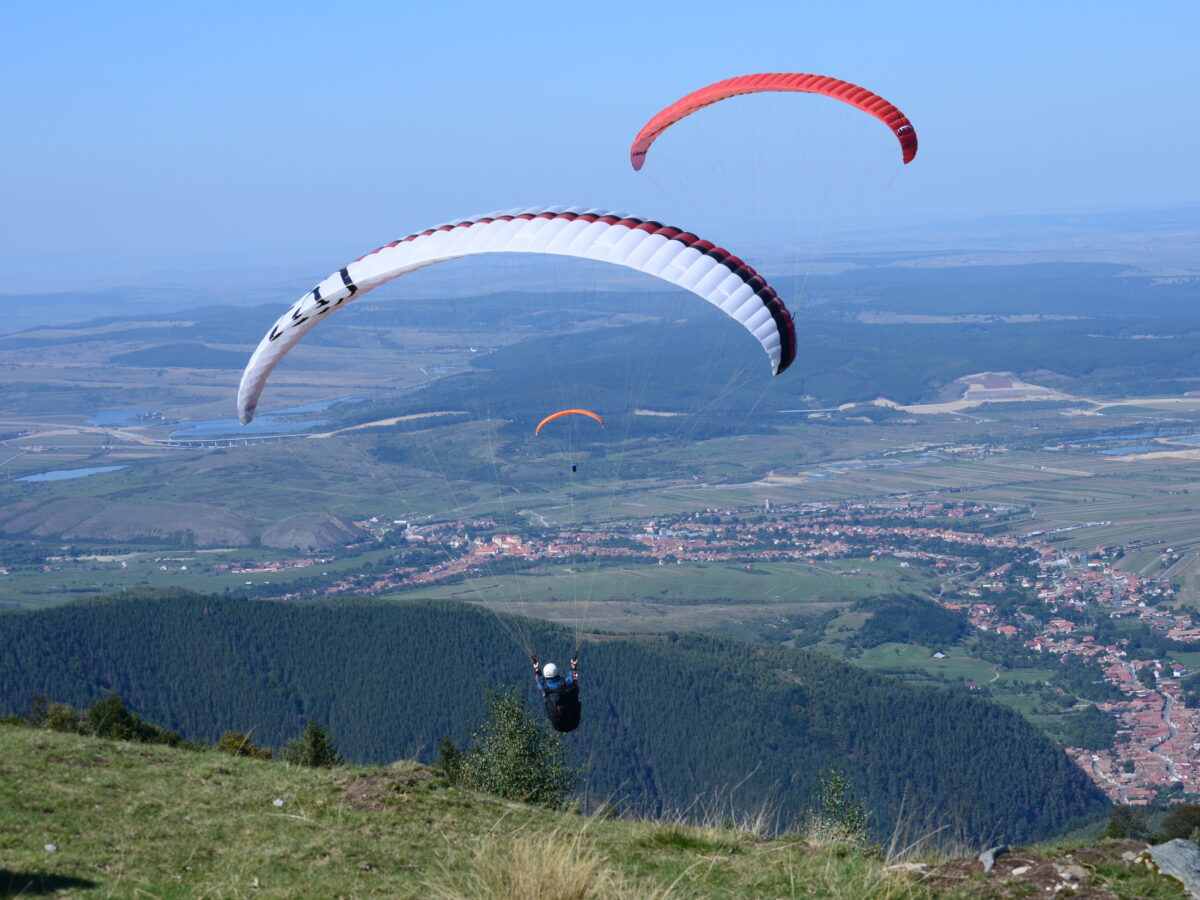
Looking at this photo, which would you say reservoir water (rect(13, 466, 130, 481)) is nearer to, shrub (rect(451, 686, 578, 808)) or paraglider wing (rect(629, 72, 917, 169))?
shrub (rect(451, 686, 578, 808))

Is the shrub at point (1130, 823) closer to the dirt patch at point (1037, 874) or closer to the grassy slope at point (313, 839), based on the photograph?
the dirt patch at point (1037, 874)

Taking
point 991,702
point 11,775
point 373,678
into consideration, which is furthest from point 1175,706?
point 11,775

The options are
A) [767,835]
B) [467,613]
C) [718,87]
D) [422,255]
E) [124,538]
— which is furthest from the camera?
[124,538]

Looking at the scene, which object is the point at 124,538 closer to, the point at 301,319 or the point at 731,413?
the point at 731,413

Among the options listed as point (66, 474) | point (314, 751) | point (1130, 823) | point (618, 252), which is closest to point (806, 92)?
point (618, 252)

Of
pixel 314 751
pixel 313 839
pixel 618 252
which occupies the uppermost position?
pixel 618 252

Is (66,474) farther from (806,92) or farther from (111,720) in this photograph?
(806,92)
